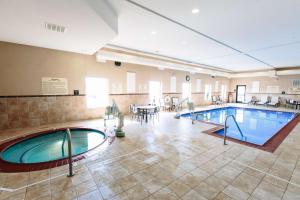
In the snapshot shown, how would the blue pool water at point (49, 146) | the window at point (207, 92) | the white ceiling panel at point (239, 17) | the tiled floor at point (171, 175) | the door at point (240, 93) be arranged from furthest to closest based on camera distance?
the door at point (240, 93)
the window at point (207, 92)
the blue pool water at point (49, 146)
the white ceiling panel at point (239, 17)
the tiled floor at point (171, 175)

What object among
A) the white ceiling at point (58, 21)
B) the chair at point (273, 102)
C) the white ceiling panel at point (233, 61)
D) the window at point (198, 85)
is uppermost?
the white ceiling panel at point (233, 61)

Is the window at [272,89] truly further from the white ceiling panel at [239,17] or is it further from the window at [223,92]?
the white ceiling panel at [239,17]

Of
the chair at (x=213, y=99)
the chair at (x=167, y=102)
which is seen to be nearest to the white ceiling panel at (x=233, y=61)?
the chair at (x=167, y=102)

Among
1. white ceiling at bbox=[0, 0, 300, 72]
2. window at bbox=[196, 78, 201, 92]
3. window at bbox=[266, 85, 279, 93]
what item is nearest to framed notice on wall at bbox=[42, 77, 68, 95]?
white ceiling at bbox=[0, 0, 300, 72]

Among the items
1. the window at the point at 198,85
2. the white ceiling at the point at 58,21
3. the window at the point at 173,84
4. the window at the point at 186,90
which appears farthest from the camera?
the window at the point at 198,85

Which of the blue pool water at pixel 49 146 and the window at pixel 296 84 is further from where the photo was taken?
the window at pixel 296 84

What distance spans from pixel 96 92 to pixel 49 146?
2963 millimetres

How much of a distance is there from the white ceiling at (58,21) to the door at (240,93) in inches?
555

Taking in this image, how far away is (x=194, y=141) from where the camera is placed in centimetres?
379

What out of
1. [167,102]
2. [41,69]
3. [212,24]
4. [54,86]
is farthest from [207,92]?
[41,69]

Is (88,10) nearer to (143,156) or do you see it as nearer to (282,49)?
(143,156)

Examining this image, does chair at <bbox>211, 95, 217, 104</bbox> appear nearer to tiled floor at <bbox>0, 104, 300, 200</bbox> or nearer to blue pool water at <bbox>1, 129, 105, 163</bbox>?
tiled floor at <bbox>0, 104, 300, 200</bbox>

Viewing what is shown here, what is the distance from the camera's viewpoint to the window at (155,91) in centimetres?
856

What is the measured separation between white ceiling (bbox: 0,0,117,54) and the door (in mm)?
14089
